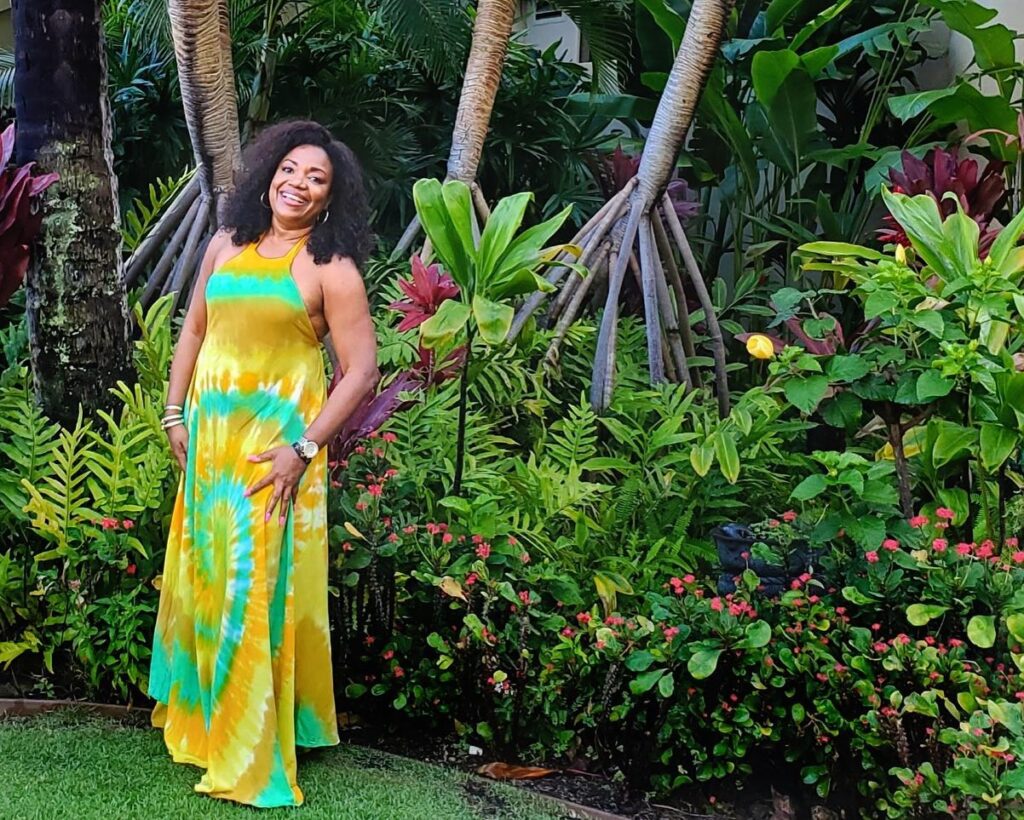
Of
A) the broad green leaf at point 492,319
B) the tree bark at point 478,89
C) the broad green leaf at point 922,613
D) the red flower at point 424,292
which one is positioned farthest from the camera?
the tree bark at point 478,89

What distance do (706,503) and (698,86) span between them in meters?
1.89

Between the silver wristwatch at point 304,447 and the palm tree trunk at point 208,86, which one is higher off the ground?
the palm tree trunk at point 208,86

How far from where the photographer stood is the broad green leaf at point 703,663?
2.32m

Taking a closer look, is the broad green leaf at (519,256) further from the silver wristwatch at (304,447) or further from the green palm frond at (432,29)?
the green palm frond at (432,29)

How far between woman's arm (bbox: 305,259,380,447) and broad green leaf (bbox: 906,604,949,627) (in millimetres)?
1362

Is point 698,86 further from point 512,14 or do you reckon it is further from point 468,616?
point 468,616

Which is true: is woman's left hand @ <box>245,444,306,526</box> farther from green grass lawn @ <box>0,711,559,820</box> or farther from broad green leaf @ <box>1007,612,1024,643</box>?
broad green leaf @ <box>1007,612,1024,643</box>

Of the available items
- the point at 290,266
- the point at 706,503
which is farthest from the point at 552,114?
the point at 290,266

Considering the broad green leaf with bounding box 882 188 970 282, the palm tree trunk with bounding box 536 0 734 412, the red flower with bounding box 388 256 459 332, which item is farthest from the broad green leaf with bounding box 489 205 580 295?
the palm tree trunk with bounding box 536 0 734 412

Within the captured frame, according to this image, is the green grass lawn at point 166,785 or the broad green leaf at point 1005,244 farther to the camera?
the broad green leaf at point 1005,244

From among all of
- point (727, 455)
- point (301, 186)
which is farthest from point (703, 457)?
point (301, 186)

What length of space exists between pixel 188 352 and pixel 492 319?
771mm

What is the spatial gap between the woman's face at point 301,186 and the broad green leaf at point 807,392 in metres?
1.23

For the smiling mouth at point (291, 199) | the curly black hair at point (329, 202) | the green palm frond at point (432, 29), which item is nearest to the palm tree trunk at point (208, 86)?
the curly black hair at point (329, 202)
